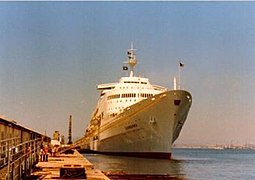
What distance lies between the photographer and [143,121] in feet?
183

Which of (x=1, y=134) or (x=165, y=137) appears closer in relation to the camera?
(x=1, y=134)

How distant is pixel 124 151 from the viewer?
199 feet

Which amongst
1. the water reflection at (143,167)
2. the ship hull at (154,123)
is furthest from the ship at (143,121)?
the water reflection at (143,167)

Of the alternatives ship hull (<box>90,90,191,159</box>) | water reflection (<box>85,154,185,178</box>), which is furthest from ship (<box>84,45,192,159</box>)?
water reflection (<box>85,154,185,178</box>)

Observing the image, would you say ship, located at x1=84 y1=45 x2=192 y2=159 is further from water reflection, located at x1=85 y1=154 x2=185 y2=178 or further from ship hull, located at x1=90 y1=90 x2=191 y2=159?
water reflection, located at x1=85 y1=154 x2=185 y2=178

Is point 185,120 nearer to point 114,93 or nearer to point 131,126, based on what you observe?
point 131,126

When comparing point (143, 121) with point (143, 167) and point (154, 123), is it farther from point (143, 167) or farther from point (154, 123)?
point (143, 167)

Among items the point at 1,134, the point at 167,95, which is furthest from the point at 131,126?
the point at 1,134

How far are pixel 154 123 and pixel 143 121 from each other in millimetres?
1360

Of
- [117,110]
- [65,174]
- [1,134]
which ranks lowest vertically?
[65,174]

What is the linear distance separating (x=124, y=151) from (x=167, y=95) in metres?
11.2

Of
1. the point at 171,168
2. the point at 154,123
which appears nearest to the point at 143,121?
the point at 154,123

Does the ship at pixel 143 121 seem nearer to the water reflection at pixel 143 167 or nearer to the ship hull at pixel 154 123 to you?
the ship hull at pixel 154 123

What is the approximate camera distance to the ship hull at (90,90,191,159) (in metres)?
54.5
